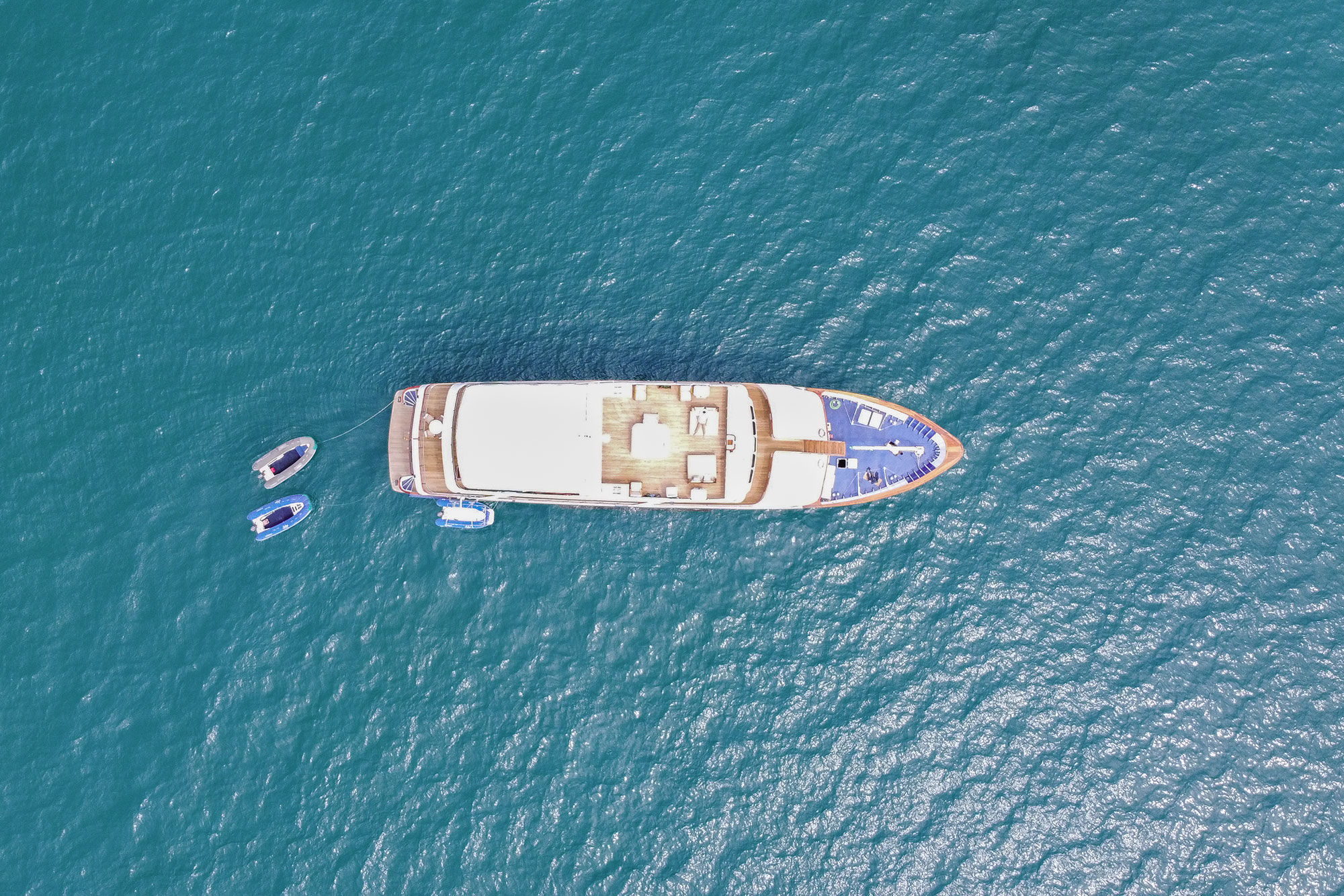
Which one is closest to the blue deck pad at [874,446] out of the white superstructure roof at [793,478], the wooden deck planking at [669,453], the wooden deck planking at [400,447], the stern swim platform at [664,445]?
the stern swim platform at [664,445]

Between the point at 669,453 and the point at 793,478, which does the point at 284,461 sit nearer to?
the point at 669,453

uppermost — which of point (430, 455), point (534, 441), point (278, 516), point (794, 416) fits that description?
point (534, 441)

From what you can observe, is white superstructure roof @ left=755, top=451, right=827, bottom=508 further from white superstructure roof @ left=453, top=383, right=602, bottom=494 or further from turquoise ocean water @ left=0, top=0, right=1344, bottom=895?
white superstructure roof @ left=453, top=383, right=602, bottom=494

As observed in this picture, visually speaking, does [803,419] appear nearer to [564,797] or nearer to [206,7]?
[564,797]

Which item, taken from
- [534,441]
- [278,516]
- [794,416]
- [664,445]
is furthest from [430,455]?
[794,416]

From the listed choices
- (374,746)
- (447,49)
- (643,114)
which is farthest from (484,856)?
(447,49)

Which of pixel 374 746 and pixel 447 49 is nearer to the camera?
pixel 374 746
